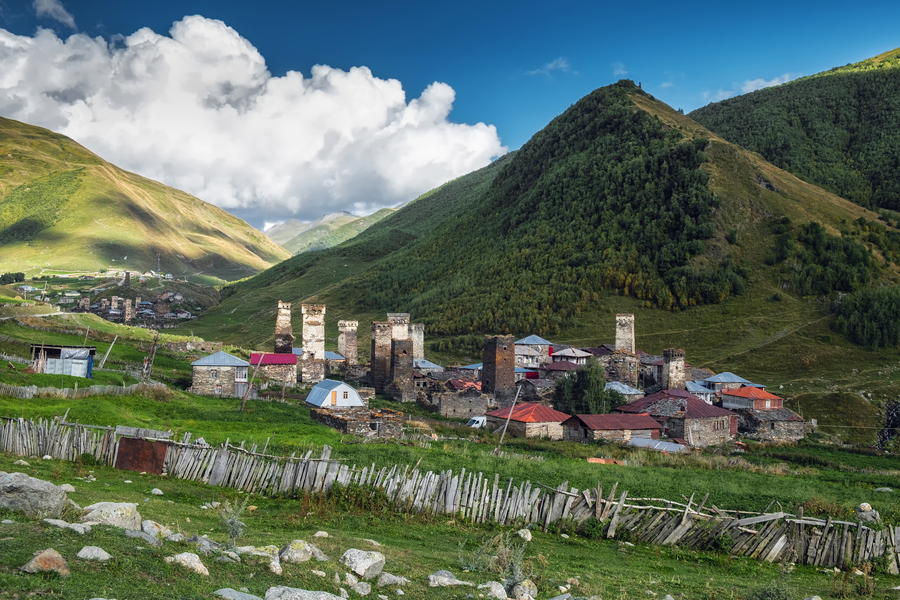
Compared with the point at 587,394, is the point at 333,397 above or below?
above

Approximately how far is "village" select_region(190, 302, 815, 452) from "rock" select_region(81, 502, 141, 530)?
56.2 feet

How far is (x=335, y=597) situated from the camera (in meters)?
7.12

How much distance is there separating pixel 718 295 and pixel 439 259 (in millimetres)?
58238

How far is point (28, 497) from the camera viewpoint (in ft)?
28.5

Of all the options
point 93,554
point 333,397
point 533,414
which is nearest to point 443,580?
point 93,554

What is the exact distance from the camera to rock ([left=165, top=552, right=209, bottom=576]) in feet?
24.2

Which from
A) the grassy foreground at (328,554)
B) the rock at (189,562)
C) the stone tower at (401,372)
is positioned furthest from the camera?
the stone tower at (401,372)

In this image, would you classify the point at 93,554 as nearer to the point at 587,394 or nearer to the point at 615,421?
the point at 615,421

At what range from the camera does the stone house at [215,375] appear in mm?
34625

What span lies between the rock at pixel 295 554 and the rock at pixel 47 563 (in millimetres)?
2834

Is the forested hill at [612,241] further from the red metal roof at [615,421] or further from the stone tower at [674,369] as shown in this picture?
the red metal roof at [615,421]

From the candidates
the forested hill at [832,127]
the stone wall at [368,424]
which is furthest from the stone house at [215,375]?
the forested hill at [832,127]

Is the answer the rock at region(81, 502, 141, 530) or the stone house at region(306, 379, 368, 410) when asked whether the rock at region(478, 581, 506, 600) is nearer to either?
the rock at region(81, 502, 141, 530)

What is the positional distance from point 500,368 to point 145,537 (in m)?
39.2
